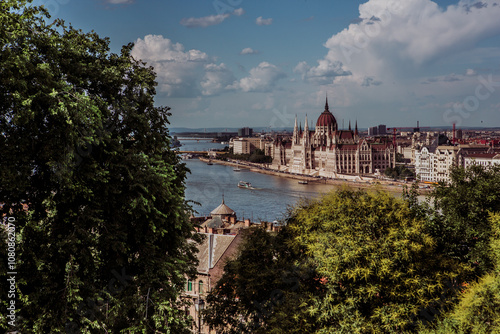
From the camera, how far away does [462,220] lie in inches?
329

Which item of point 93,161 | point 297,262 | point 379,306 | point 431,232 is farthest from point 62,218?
point 431,232

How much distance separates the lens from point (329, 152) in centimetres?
7019

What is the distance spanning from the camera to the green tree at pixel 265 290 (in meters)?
7.04

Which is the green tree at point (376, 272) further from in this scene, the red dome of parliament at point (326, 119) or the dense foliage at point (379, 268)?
the red dome of parliament at point (326, 119)

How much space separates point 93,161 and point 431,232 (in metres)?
5.91

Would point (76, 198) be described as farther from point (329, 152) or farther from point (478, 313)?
point (329, 152)

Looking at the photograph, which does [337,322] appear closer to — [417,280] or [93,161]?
[417,280]

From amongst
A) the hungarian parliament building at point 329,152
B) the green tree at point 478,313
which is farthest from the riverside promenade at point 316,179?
the green tree at point 478,313

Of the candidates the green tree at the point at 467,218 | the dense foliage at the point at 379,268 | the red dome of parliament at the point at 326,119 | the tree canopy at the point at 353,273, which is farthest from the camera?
the red dome of parliament at the point at 326,119

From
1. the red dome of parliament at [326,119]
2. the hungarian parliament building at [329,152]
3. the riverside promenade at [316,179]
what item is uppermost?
the red dome of parliament at [326,119]

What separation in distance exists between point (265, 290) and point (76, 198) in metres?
3.78

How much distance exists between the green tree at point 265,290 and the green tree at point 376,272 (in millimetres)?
283

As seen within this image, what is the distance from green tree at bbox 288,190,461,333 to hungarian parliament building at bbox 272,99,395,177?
5611 centimetres

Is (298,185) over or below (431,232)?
below
